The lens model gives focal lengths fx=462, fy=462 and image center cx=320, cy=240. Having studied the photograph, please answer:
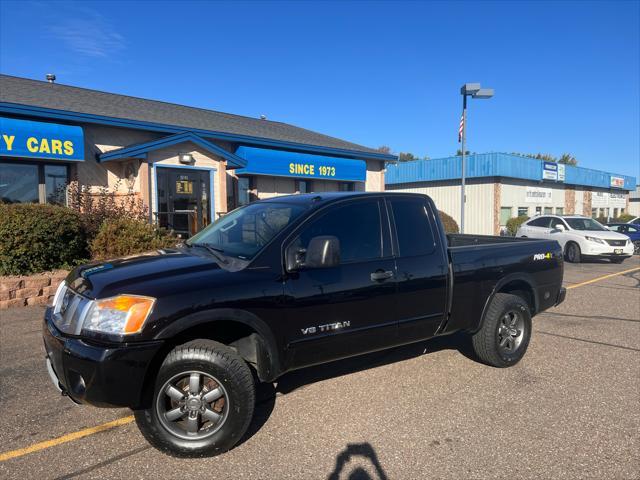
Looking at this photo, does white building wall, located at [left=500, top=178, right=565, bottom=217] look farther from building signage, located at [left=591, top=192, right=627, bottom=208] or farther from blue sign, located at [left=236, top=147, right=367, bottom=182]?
blue sign, located at [left=236, top=147, right=367, bottom=182]

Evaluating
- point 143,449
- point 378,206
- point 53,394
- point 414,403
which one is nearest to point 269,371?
point 143,449

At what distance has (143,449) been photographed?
3.26m

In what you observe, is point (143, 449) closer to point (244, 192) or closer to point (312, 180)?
point (244, 192)

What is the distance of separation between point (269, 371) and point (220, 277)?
80 centimetres

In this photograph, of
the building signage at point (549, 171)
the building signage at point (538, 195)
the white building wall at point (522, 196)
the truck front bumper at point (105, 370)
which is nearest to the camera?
the truck front bumper at point (105, 370)

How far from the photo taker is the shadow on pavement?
295 centimetres

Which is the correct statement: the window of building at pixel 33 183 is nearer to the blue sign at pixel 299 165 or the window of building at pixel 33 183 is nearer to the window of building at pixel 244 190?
the blue sign at pixel 299 165

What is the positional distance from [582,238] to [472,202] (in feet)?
53.5

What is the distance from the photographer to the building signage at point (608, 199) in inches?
1660

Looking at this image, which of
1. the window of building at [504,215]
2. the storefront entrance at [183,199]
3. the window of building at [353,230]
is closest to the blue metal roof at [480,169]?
the window of building at [504,215]

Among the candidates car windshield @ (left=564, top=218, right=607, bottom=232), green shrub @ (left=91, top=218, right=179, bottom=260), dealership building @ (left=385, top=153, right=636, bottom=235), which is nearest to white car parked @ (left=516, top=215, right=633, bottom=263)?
car windshield @ (left=564, top=218, right=607, bottom=232)

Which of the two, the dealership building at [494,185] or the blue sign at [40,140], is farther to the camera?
the dealership building at [494,185]

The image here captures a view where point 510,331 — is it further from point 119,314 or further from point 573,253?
point 573,253

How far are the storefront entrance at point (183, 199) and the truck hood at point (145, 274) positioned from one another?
9145mm
